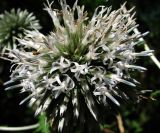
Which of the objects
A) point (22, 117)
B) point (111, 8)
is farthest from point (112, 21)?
point (22, 117)

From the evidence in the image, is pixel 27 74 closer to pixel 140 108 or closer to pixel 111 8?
pixel 111 8

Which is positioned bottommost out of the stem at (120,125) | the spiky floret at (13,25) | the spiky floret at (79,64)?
the stem at (120,125)

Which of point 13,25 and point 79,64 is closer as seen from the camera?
point 79,64

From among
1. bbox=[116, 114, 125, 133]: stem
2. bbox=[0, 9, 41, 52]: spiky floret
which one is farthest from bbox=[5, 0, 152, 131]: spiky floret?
bbox=[116, 114, 125, 133]: stem

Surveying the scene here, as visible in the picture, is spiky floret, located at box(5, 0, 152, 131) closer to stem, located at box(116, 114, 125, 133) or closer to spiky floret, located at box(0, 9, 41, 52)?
spiky floret, located at box(0, 9, 41, 52)

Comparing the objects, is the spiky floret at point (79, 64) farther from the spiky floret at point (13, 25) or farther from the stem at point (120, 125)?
the stem at point (120, 125)

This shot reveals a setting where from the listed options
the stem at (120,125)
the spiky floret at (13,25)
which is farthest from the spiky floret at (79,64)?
the stem at (120,125)
